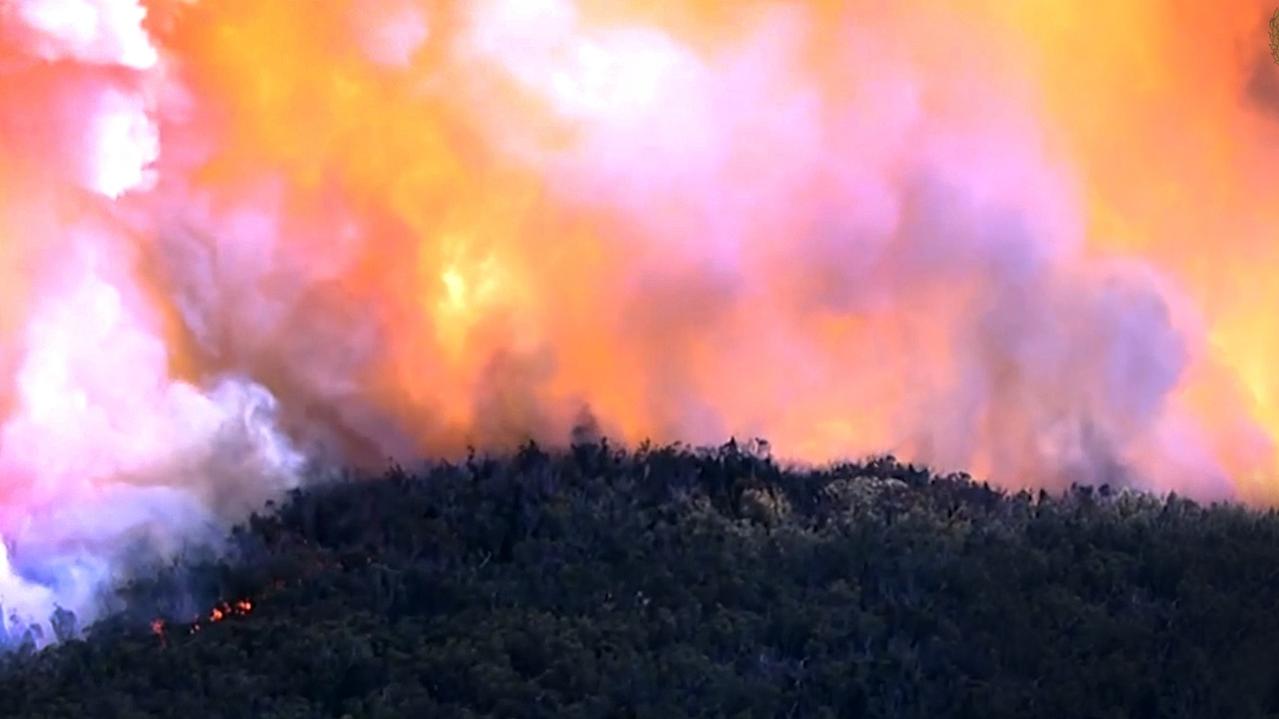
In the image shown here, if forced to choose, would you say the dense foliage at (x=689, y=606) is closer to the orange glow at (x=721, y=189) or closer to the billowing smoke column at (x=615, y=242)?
the billowing smoke column at (x=615, y=242)

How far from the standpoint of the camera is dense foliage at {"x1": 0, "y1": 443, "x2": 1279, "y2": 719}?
6270 millimetres

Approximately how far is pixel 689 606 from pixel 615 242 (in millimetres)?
3628

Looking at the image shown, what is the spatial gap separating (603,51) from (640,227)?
0.97 meters

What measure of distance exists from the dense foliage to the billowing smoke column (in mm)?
748

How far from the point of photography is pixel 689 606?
7141 millimetres

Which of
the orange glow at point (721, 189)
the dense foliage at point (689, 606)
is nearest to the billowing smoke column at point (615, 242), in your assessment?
the orange glow at point (721, 189)

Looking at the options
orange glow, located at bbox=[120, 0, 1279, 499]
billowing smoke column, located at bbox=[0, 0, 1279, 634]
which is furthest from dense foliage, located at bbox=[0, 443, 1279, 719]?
orange glow, located at bbox=[120, 0, 1279, 499]

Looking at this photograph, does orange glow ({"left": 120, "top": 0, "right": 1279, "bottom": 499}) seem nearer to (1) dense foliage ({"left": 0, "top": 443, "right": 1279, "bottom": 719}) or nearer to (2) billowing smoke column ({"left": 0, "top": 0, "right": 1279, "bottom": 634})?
(2) billowing smoke column ({"left": 0, "top": 0, "right": 1279, "bottom": 634})

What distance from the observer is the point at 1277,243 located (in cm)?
1178

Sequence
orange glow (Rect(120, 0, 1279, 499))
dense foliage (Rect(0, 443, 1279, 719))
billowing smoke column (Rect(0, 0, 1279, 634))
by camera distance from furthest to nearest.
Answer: orange glow (Rect(120, 0, 1279, 499))
billowing smoke column (Rect(0, 0, 1279, 634))
dense foliage (Rect(0, 443, 1279, 719))

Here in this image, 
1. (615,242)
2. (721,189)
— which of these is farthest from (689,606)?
(721,189)

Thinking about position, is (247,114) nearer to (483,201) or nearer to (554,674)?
(483,201)

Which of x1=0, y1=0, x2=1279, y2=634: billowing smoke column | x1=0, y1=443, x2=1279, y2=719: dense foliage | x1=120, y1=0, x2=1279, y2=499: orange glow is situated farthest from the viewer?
x1=120, y1=0, x2=1279, y2=499: orange glow

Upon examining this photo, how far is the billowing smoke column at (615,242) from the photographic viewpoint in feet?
29.1
